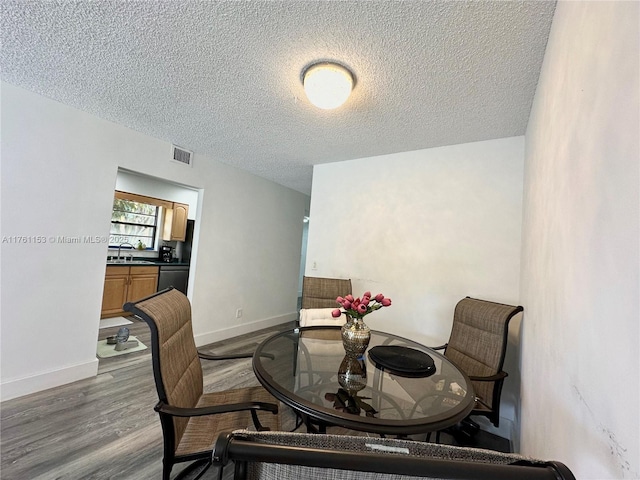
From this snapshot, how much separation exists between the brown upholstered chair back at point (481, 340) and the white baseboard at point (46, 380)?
322 centimetres

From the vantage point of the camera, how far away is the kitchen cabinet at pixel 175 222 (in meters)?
5.29

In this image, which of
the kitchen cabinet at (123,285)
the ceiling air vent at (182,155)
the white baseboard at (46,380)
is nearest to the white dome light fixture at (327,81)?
the ceiling air vent at (182,155)

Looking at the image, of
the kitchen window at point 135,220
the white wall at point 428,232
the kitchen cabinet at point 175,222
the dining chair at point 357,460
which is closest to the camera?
the dining chair at point 357,460

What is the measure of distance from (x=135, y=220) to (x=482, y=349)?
5867 mm

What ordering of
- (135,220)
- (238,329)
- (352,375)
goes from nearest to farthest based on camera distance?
(352,375) < (238,329) < (135,220)

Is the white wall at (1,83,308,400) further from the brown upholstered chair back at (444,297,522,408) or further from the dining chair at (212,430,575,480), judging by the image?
the brown upholstered chair back at (444,297,522,408)

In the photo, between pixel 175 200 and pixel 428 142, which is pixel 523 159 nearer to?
pixel 428 142

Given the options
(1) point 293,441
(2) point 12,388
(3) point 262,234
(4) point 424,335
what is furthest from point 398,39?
(2) point 12,388

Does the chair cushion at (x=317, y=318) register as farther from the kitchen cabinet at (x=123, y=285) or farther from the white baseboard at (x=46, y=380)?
the kitchen cabinet at (x=123, y=285)

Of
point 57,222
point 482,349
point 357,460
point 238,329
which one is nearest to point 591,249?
point 357,460

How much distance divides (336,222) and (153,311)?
2.39 metres

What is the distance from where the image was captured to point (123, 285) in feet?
14.1

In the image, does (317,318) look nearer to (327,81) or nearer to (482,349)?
(482,349)

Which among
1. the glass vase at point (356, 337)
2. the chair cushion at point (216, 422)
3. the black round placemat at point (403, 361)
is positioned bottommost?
the chair cushion at point (216, 422)
